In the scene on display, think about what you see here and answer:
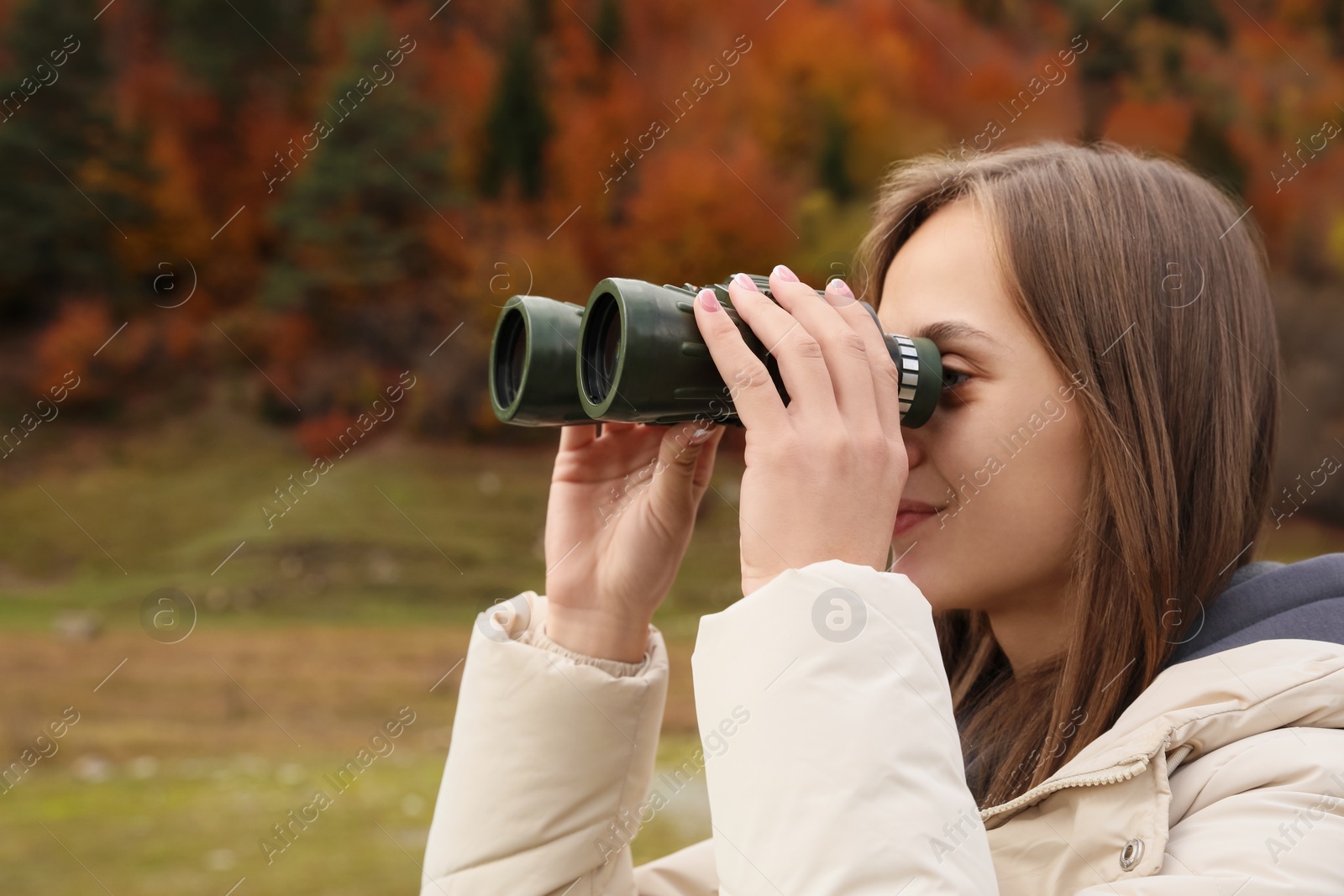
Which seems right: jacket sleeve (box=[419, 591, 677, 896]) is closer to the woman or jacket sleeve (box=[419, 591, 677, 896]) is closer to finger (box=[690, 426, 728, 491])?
the woman

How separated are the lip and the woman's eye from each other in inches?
4.1

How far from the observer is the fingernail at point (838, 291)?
2.76 ft

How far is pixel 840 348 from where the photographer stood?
0.78 m

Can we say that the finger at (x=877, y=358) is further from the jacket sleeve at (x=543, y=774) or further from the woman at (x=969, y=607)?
the jacket sleeve at (x=543, y=774)

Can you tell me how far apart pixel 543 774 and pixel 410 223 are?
12173 mm

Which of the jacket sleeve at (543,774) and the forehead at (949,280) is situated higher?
the forehead at (949,280)

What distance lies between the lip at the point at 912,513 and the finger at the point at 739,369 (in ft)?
0.70

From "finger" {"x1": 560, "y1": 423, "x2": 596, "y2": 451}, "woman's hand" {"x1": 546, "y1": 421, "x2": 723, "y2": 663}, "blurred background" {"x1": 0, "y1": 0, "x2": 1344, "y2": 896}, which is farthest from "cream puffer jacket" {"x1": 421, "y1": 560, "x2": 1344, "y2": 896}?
"blurred background" {"x1": 0, "y1": 0, "x2": 1344, "y2": 896}

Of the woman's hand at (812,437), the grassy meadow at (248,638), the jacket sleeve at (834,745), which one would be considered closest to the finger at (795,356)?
the woman's hand at (812,437)

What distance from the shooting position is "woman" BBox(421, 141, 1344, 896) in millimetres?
673

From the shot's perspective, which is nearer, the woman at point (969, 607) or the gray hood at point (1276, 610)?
the woman at point (969, 607)

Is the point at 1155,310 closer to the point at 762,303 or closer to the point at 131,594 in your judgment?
the point at 762,303

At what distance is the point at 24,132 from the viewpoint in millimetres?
11508

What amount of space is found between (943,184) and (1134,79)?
12.2m
